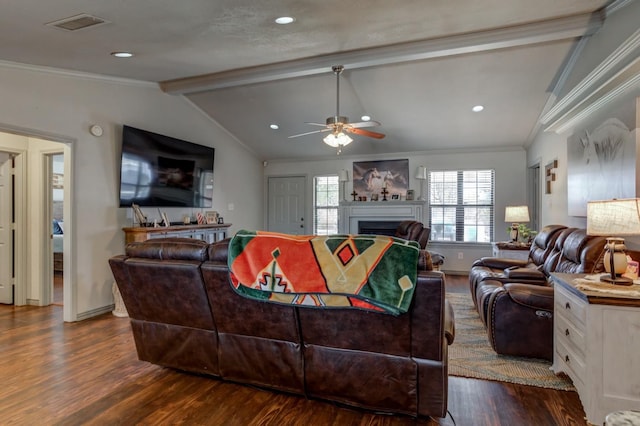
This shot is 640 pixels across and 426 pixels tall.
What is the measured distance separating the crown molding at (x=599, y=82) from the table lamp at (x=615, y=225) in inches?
48.3

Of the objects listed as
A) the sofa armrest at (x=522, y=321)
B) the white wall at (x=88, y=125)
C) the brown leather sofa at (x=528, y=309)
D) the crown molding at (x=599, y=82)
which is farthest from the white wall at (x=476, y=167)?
the sofa armrest at (x=522, y=321)

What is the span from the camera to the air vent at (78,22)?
2.69m

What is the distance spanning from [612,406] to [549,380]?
59 cm

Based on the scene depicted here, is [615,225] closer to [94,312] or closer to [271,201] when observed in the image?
[94,312]

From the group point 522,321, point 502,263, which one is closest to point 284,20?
point 522,321

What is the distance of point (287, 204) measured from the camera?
807cm

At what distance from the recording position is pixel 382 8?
2930 mm

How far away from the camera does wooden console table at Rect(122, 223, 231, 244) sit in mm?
4484

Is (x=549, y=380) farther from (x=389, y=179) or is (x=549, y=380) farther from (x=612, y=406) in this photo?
(x=389, y=179)

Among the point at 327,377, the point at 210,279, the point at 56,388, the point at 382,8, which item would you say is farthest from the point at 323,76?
the point at 56,388

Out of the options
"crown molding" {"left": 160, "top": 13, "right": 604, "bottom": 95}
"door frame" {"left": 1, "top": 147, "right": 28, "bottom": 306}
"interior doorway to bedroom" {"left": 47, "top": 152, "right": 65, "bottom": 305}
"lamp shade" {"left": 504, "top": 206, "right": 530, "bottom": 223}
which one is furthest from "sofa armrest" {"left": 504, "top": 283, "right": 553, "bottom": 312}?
"door frame" {"left": 1, "top": 147, "right": 28, "bottom": 306}

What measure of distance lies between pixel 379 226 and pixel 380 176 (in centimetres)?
99

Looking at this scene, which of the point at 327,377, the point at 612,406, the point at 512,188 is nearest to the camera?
the point at 612,406

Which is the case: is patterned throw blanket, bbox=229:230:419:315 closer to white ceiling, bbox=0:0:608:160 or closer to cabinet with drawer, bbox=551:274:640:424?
cabinet with drawer, bbox=551:274:640:424
